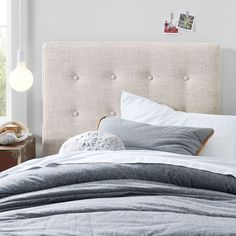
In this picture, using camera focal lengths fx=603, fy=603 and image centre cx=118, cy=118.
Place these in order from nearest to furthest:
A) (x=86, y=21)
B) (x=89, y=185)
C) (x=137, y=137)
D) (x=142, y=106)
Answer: (x=89, y=185) < (x=137, y=137) < (x=142, y=106) < (x=86, y=21)

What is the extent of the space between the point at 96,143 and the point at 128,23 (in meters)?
1.04

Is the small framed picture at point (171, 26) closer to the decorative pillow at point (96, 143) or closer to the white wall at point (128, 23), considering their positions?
the white wall at point (128, 23)

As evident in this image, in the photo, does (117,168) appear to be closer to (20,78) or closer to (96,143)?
(96,143)

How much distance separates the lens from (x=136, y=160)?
2.34 m

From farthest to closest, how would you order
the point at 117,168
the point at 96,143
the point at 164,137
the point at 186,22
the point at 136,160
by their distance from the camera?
the point at 186,22, the point at 164,137, the point at 96,143, the point at 136,160, the point at 117,168

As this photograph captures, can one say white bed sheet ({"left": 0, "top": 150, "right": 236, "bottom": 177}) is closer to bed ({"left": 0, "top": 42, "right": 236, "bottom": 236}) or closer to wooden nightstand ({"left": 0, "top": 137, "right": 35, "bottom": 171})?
bed ({"left": 0, "top": 42, "right": 236, "bottom": 236})

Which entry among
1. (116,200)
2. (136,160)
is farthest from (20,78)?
(116,200)

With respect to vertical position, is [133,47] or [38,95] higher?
[133,47]

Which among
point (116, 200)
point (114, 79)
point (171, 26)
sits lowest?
point (116, 200)

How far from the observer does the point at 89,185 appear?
2119 mm

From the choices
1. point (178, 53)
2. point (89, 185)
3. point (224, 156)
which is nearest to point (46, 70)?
point (178, 53)

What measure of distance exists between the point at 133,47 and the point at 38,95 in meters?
0.65

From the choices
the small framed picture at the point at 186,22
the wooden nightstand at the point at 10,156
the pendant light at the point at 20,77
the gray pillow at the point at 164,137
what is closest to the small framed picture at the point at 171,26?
the small framed picture at the point at 186,22

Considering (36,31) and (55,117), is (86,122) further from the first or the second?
(36,31)
